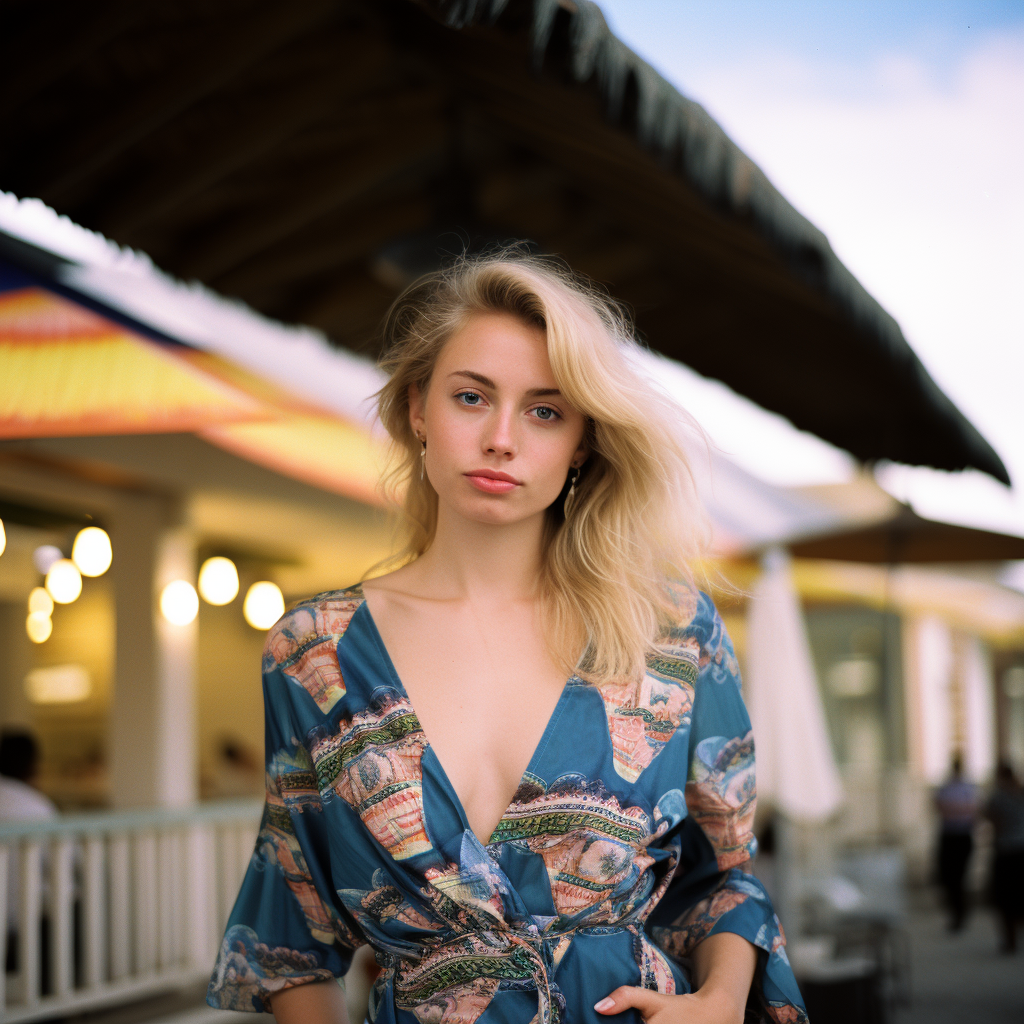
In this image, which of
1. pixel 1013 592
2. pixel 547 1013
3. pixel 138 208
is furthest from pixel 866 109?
pixel 1013 592

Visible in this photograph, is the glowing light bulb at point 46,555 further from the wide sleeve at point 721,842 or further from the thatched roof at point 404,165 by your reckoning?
the wide sleeve at point 721,842

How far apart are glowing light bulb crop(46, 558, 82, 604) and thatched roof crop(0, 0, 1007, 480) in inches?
110

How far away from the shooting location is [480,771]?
1347 millimetres

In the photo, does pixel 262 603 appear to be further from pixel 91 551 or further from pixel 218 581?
pixel 91 551

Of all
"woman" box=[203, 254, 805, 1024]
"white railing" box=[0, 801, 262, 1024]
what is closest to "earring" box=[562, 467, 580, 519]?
"woman" box=[203, 254, 805, 1024]

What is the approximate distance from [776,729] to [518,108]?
4098mm

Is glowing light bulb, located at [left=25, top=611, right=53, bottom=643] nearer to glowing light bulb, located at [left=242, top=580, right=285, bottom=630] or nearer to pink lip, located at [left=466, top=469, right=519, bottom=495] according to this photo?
glowing light bulb, located at [left=242, top=580, right=285, bottom=630]

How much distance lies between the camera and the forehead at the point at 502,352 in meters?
1.42

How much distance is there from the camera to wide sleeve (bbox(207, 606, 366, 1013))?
1.41 metres

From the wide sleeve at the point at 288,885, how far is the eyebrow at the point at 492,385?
404 mm

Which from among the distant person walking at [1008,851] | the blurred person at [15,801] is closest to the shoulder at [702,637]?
the blurred person at [15,801]

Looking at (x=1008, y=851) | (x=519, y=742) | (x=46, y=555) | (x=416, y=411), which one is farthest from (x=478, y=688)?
(x=1008, y=851)

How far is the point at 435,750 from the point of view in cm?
135

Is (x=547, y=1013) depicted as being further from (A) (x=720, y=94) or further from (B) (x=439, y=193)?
(A) (x=720, y=94)
